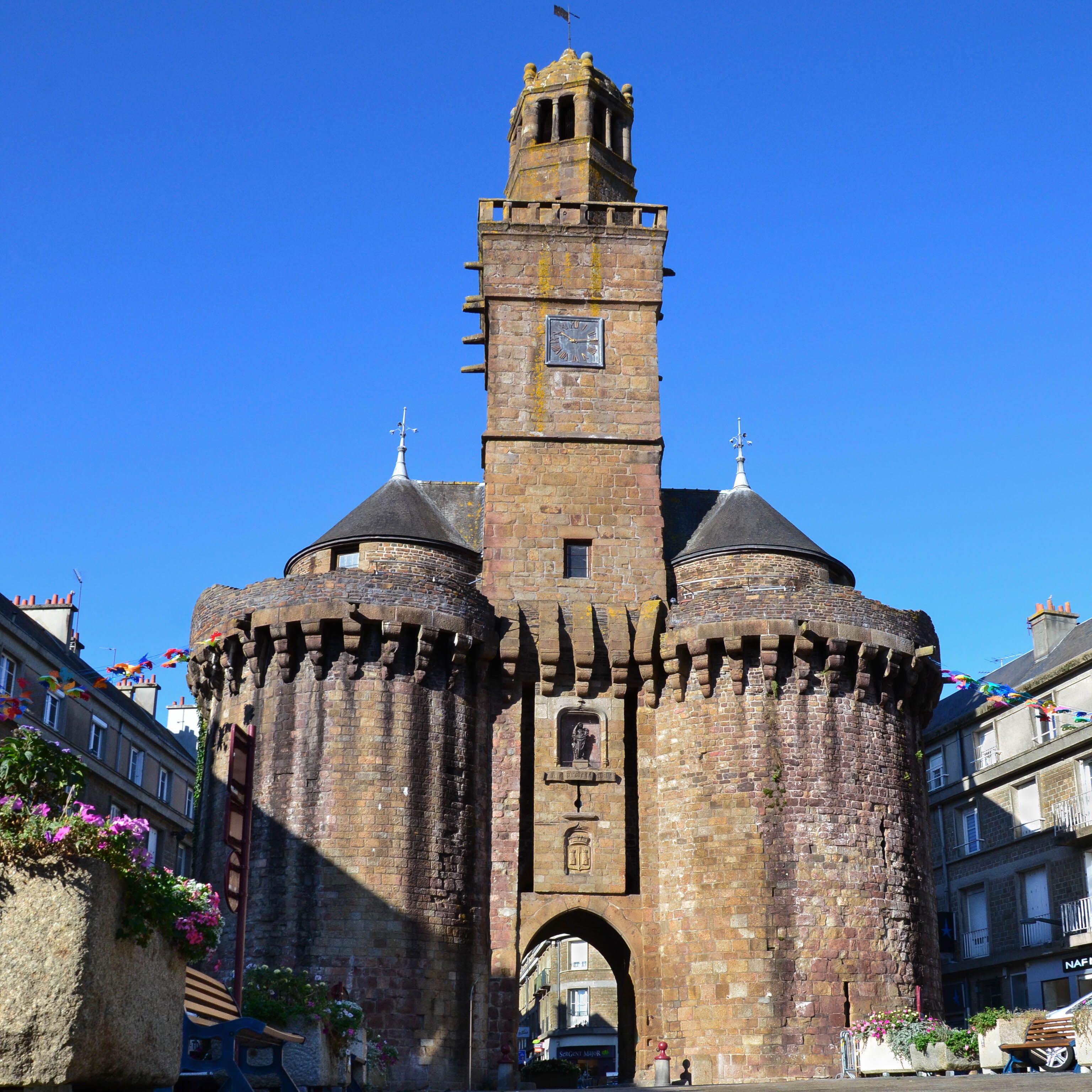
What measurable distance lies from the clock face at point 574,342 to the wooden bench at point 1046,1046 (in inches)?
585

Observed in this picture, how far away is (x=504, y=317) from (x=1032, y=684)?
14.5 meters

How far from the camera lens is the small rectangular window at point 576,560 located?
26.3 meters

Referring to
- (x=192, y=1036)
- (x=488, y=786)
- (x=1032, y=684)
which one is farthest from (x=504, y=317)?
(x=192, y=1036)

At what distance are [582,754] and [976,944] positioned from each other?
12.7 m

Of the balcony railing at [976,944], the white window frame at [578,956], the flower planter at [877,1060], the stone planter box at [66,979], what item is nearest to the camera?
the stone planter box at [66,979]

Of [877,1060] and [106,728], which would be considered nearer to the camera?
[877,1060]

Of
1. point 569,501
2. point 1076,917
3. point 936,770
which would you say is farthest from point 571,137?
point 1076,917

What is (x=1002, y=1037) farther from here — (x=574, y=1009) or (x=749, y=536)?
(x=574, y=1009)

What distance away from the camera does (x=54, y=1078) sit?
5715mm

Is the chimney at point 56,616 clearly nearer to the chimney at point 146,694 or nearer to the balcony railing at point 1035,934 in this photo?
the chimney at point 146,694

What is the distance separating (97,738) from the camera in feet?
106

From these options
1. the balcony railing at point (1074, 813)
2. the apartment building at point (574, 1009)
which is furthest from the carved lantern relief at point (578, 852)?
the apartment building at point (574, 1009)

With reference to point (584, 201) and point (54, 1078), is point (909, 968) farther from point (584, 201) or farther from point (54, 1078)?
point (54, 1078)

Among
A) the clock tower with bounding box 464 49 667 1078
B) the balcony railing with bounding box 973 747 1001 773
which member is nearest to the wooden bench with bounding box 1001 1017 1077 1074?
the clock tower with bounding box 464 49 667 1078
